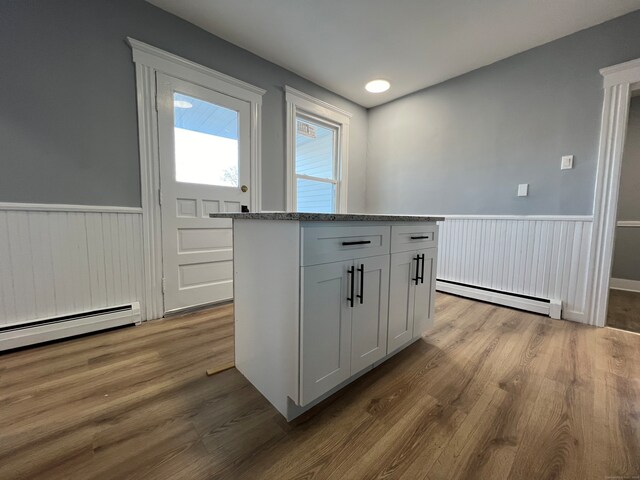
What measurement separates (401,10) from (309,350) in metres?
2.52

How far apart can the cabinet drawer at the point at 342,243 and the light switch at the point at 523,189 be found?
2001mm

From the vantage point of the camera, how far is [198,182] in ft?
7.68

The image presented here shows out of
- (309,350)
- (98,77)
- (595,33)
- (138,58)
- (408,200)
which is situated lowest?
(309,350)

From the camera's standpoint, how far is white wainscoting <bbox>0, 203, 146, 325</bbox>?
1.64 meters

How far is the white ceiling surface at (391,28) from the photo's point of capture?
1966mm

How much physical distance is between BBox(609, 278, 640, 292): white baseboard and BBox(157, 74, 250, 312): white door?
4730 millimetres

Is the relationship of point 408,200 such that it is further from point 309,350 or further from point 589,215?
point 309,350

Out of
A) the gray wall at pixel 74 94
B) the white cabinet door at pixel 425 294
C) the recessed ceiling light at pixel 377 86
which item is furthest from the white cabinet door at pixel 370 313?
the recessed ceiling light at pixel 377 86

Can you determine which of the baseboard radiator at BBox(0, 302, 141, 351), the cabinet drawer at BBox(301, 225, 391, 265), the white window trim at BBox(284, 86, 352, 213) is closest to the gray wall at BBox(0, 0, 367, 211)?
the baseboard radiator at BBox(0, 302, 141, 351)

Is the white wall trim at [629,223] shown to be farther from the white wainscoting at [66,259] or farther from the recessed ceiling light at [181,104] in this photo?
the white wainscoting at [66,259]

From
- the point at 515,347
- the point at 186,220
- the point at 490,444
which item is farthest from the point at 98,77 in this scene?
the point at 515,347

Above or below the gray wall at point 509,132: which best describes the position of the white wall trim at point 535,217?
below

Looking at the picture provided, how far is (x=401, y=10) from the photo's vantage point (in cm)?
201

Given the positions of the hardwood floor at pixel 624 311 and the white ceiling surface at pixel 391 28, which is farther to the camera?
the hardwood floor at pixel 624 311
